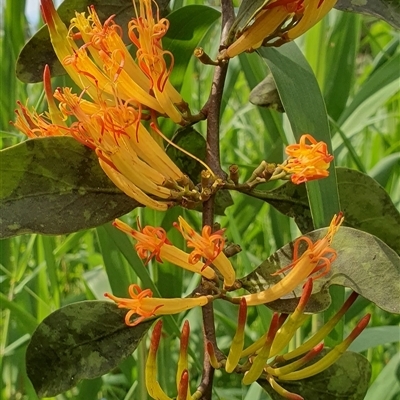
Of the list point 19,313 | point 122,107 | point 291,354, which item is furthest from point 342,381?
point 19,313

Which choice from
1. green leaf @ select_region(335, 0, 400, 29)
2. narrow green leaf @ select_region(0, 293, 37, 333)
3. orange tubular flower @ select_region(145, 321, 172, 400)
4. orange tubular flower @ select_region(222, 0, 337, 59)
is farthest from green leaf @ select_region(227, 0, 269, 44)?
narrow green leaf @ select_region(0, 293, 37, 333)

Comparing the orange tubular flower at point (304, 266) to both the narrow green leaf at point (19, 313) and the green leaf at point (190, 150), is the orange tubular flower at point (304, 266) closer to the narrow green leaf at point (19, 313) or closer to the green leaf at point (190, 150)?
the green leaf at point (190, 150)

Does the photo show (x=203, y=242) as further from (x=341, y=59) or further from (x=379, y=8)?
(x=341, y=59)

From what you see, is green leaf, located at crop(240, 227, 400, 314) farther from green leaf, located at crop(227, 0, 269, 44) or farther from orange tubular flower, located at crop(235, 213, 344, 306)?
green leaf, located at crop(227, 0, 269, 44)

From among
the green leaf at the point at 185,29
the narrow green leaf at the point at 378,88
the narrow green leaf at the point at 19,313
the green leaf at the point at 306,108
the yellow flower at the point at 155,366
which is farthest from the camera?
the narrow green leaf at the point at 378,88

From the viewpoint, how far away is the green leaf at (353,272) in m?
0.42

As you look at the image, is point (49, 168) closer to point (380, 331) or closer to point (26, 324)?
point (26, 324)

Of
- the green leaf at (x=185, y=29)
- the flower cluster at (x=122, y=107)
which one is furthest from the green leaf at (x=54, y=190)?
the green leaf at (x=185, y=29)

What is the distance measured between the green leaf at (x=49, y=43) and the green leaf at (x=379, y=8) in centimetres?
20

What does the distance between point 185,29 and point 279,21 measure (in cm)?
23

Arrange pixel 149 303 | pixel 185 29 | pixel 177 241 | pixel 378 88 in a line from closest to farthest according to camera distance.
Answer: pixel 149 303, pixel 185 29, pixel 177 241, pixel 378 88

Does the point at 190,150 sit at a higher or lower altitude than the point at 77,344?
higher

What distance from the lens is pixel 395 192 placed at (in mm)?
1074

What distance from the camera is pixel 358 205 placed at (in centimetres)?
56
